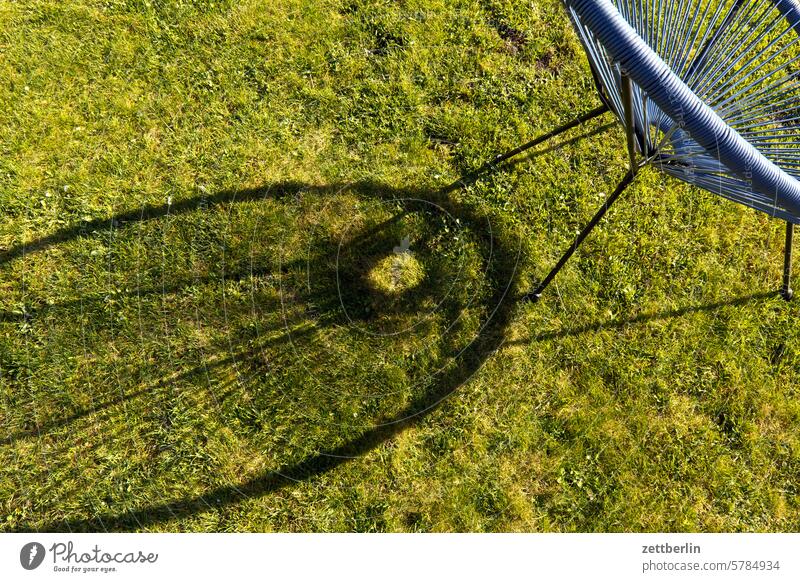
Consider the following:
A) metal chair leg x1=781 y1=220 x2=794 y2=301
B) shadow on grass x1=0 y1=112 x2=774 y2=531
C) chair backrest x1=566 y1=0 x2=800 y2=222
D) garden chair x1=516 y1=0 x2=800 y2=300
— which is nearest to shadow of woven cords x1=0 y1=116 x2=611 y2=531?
shadow on grass x1=0 y1=112 x2=774 y2=531

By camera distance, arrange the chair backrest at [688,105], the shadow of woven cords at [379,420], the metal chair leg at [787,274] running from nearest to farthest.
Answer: the chair backrest at [688,105], the shadow of woven cords at [379,420], the metal chair leg at [787,274]

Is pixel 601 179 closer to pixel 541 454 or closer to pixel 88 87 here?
pixel 541 454

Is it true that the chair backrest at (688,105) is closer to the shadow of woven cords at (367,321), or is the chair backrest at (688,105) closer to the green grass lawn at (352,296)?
the green grass lawn at (352,296)

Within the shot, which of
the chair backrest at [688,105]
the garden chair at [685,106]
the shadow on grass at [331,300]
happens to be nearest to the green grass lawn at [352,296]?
the shadow on grass at [331,300]

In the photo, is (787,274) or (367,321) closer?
(367,321)

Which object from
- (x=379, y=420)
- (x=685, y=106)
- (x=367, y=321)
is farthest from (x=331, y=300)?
(x=685, y=106)

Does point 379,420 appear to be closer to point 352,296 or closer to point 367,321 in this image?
point 367,321

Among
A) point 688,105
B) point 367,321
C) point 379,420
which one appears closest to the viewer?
point 688,105

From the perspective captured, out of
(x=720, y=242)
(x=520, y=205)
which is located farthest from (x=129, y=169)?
(x=720, y=242)
